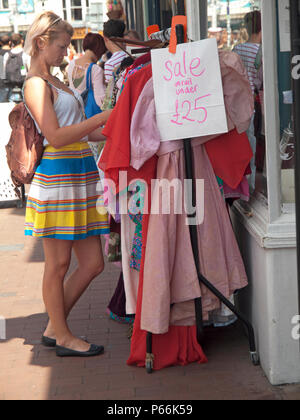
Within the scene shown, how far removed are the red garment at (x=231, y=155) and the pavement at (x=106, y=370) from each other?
3.45 ft

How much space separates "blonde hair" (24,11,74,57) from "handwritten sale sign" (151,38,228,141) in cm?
63

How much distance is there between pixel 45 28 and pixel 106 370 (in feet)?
6.54

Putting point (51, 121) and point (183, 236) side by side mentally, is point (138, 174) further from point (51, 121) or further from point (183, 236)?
point (51, 121)

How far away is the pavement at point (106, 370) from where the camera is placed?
370 centimetres

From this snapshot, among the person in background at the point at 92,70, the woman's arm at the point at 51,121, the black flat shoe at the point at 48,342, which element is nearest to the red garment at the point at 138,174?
the woman's arm at the point at 51,121

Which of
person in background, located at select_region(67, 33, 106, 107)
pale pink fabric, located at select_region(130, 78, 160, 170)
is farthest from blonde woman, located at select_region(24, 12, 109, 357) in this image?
person in background, located at select_region(67, 33, 106, 107)

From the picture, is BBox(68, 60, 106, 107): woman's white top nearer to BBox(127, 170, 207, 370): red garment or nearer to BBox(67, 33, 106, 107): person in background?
BBox(67, 33, 106, 107): person in background

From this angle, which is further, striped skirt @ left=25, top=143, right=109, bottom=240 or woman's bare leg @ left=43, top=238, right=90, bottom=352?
woman's bare leg @ left=43, top=238, right=90, bottom=352

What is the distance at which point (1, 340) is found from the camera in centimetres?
472

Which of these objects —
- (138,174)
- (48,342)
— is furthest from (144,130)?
(48,342)

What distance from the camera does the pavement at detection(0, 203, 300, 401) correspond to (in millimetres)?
3697

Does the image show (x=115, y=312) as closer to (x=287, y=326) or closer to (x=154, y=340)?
(x=154, y=340)

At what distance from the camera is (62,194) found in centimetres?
412
